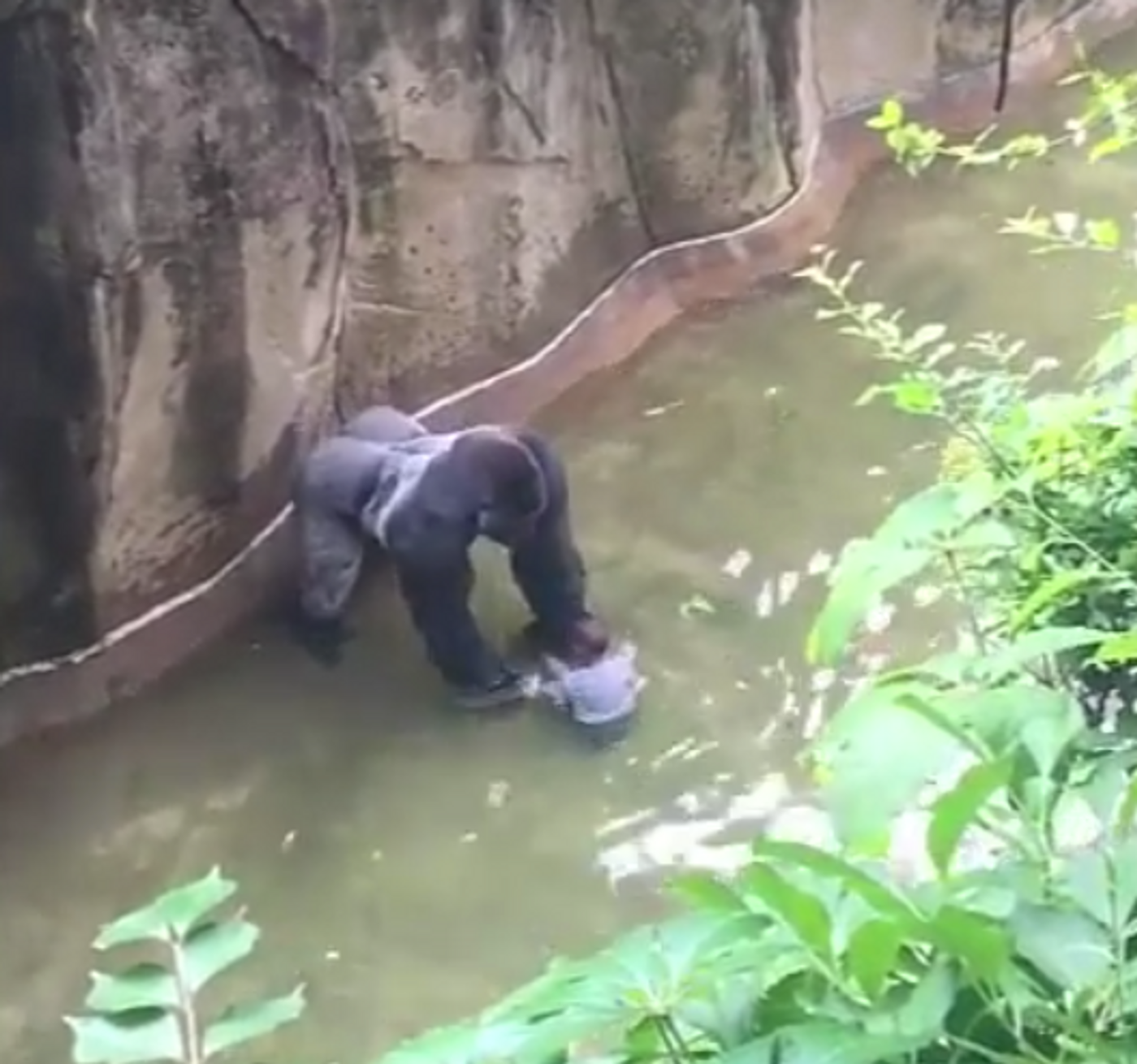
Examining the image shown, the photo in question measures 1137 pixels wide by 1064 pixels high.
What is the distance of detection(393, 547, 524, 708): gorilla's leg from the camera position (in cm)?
298

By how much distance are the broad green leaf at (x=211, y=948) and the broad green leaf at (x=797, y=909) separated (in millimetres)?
183

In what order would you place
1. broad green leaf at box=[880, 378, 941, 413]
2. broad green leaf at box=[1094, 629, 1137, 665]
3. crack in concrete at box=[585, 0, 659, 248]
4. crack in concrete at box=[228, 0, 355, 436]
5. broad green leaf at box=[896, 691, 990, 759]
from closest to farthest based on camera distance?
broad green leaf at box=[896, 691, 990, 759], broad green leaf at box=[1094, 629, 1137, 665], broad green leaf at box=[880, 378, 941, 413], crack in concrete at box=[228, 0, 355, 436], crack in concrete at box=[585, 0, 659, 248]

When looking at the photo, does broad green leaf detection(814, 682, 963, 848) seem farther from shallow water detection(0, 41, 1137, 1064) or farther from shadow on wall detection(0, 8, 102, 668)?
shadow on wall detection(0, 8, 102, 668)

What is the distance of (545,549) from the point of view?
3.04 m

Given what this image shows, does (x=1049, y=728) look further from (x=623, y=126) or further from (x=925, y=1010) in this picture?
(x=623, y=126)

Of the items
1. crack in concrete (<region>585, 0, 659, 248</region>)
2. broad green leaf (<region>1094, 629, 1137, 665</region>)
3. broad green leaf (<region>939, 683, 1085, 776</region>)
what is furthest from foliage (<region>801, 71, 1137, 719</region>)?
crack in concrete (<region>585, 0, 659, 248</region>)

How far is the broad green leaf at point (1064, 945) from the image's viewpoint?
0.82m

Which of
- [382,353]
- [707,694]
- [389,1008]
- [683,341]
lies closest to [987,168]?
[683,341]

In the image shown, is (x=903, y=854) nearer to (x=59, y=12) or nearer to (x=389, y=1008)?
(x=389, y=1008)

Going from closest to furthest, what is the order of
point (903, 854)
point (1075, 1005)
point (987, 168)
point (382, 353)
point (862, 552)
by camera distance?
point (1075, 1005) → point (862, 552) → point (903, 854) → point (382, 353) → point (987, 168)

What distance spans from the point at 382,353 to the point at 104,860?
1038 millimetres

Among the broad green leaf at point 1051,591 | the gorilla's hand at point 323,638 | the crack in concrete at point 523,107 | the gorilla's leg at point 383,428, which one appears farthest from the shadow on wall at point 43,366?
the broad green leaf at point 1051,591

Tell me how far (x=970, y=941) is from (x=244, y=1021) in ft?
0.83

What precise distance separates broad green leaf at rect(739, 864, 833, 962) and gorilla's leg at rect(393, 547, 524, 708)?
2.16 m
